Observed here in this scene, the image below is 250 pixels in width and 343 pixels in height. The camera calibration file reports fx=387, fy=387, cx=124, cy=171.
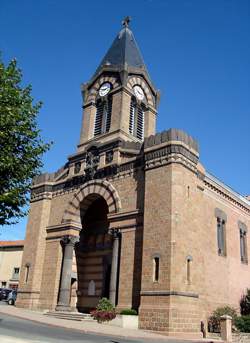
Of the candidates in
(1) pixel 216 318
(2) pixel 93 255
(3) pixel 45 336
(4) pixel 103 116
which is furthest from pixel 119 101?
(3) pixel 45 336

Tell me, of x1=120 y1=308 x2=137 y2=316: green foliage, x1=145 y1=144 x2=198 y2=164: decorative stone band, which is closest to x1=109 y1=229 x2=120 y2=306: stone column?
x1=120 y1=308 x2=137 y2=316: green foliage

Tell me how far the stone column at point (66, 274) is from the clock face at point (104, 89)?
1225 cm

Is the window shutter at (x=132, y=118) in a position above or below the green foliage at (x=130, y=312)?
above

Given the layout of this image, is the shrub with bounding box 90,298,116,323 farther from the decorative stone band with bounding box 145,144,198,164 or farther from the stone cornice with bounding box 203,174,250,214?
the stone cornice with bounding box 203,174,250,214

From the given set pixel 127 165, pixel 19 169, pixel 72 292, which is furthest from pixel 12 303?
pixel 19 169

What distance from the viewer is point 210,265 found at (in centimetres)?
2505

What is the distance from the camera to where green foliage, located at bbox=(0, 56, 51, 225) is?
1370 centimetres

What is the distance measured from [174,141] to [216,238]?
319 inches

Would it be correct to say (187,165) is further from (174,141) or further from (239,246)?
(239,246)

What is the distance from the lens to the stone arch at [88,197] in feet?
84.7

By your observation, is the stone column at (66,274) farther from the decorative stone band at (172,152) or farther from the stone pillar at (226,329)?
the stone pillar at (226,329)

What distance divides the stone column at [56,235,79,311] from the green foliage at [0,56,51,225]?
1252cm

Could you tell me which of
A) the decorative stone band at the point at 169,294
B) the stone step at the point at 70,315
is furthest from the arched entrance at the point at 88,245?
the decorative stone band at the point at 169,294

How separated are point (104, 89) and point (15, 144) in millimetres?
19077
